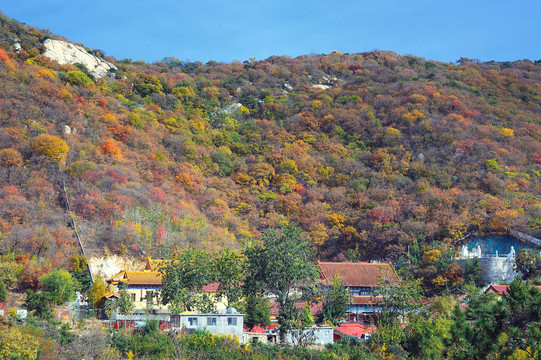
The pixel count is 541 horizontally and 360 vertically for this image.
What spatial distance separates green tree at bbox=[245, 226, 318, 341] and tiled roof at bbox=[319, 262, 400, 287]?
8.72 metres

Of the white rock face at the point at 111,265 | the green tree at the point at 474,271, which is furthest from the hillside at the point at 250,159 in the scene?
the green tree at the point at 474,271

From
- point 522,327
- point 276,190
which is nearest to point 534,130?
point 276,190

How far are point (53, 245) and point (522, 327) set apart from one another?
28944mm

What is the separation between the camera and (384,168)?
195 ft

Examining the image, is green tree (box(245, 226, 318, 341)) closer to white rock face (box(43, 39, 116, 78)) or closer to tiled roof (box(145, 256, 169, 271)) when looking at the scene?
tiled roof (box(145, 256, 169, 271))

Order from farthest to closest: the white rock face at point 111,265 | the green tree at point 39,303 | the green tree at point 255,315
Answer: the white rock face at point 111,265 → the green tree at point 255,315 → the green tree at point 39,303

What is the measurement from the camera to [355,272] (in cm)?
4206

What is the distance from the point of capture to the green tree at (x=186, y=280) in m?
30.9

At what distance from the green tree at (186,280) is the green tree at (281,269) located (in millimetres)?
2463

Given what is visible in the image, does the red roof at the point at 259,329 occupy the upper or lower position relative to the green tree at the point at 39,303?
lower

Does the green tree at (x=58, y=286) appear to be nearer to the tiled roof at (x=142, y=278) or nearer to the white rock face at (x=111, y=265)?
the tiled roof at (x=142, y=278)

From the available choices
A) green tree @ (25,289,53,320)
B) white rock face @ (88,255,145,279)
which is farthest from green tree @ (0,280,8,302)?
white rock face @ (88,255,145,279)

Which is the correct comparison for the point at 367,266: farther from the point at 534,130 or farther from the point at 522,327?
the point at 534,130

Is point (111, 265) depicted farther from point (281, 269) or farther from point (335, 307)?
point (335, 307)
